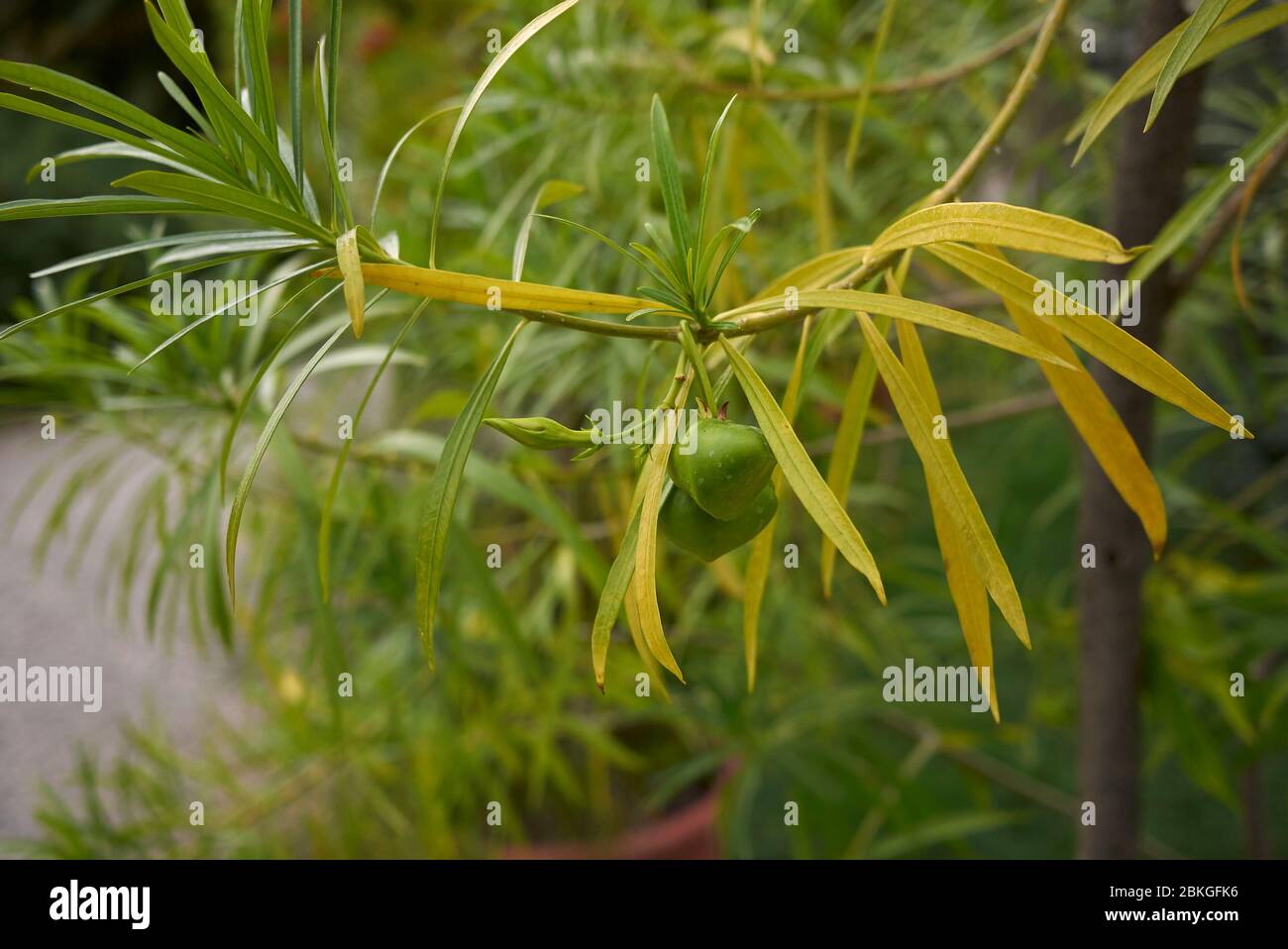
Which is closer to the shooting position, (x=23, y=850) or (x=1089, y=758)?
(x=1089, y=758)

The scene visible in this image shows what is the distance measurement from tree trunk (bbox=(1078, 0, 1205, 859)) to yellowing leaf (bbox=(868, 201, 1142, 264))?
304mm

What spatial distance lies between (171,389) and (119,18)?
358cm

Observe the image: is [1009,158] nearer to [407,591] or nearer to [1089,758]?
Result: [1089,758]

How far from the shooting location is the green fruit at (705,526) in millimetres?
296

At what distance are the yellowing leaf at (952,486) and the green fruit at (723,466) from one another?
47 mm

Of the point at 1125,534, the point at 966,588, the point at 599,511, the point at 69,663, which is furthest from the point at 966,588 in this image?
the point at 69,663

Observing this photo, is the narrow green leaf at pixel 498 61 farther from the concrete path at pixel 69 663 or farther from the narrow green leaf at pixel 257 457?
the concrete path at pixel 69 663

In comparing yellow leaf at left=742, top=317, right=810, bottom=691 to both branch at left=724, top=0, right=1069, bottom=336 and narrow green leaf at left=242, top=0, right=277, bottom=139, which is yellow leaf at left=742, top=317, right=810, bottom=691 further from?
narrow green leaf at left=242, top=0, right=277, bottom=139

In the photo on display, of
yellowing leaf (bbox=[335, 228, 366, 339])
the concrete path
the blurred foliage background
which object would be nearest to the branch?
yellowing leaf (bbox=[335, 228, 366, 339])

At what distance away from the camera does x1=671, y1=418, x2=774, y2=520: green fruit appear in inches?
10.5

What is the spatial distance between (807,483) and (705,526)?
41mm

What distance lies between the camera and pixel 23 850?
2.58 ft

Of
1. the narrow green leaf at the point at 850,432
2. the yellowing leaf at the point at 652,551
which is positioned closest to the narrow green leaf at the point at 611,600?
the yellowing leaf at the point at 652,551
